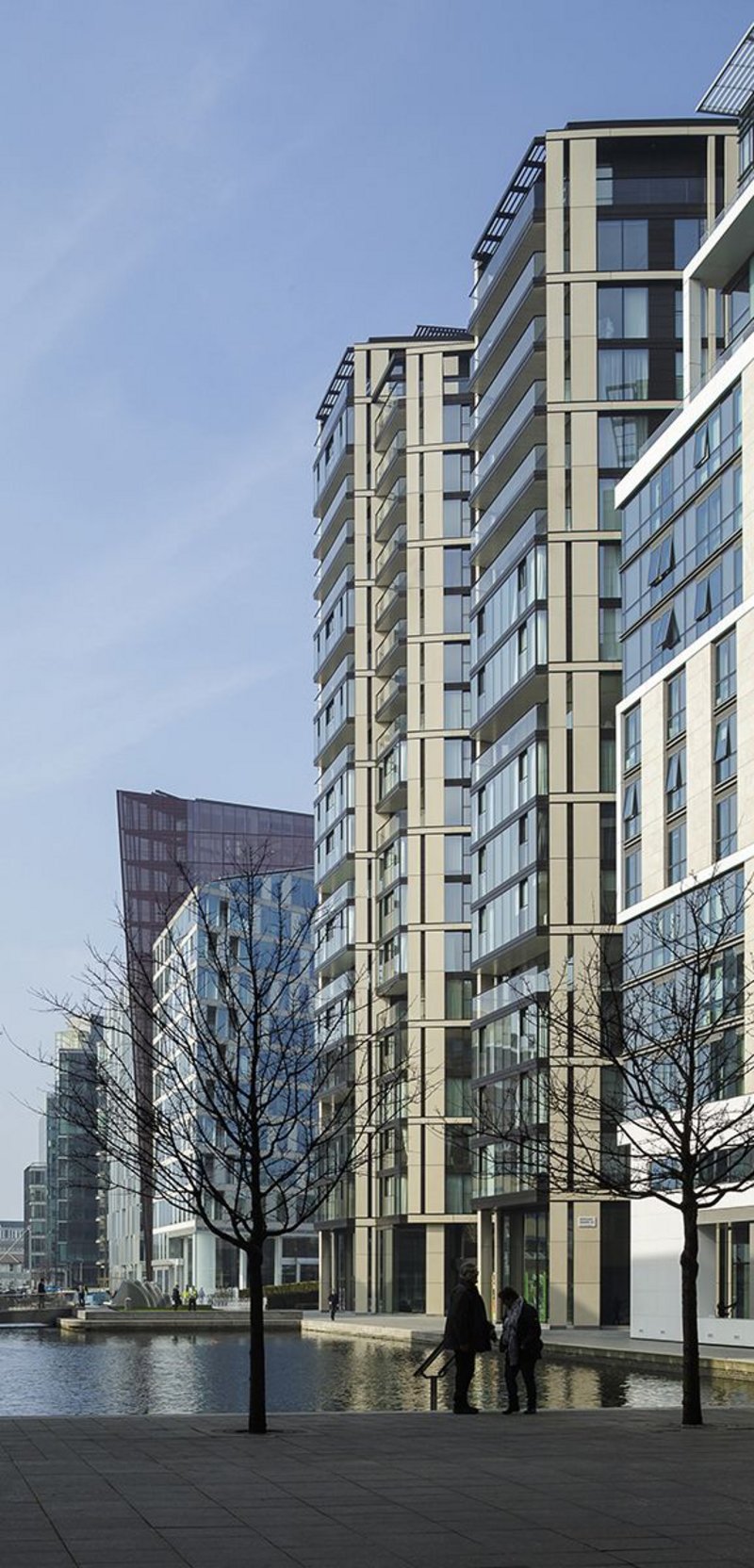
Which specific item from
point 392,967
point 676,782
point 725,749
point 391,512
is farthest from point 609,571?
point 392,967

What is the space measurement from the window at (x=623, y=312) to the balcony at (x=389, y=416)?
23.5 metres

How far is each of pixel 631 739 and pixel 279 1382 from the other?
24.3 m

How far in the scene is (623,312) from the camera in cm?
6800

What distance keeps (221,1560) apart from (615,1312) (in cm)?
5537

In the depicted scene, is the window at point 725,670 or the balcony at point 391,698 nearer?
the window at point 725,670

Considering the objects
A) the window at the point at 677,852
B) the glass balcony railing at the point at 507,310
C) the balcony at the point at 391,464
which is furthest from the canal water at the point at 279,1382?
the balcony at the point at 391,464

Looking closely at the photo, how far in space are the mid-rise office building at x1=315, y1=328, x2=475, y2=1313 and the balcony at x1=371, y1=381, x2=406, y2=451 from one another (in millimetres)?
161

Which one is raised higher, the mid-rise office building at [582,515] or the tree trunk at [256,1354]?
the mid-rise office building at [582,515]

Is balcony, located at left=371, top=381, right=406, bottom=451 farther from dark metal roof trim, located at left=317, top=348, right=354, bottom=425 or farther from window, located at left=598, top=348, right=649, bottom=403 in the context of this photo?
window, located at left=598, top=348, right=649, bottom=403

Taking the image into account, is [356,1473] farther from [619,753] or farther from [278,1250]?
[278,1250]

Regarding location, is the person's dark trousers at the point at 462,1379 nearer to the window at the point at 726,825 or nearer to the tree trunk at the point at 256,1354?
the tree trunk at the point at 256,1354

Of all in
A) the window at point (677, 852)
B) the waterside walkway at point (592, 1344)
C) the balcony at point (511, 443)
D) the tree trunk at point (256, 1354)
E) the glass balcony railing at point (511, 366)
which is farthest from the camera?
the balcony at point (511, 443)

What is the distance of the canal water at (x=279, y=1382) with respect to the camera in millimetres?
33938

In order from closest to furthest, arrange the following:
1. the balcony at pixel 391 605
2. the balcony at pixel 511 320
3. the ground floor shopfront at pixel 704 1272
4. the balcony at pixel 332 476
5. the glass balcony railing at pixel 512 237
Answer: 1. the ground floor shopfront at pixel 704 1272
2. the glass balcony railing at pixel 512 237
3. the balcony at pixel 511 320
4. the balcony at pixel 391 605
5. the balcony at pixel 332 476
